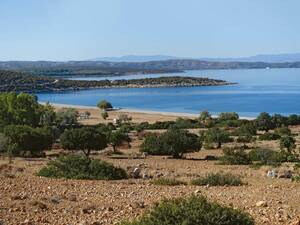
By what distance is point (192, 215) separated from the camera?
8.61 m

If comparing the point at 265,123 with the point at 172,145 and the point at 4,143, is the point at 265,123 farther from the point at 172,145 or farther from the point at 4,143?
the point at 4,143

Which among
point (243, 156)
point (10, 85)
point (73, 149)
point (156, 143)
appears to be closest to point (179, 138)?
point (156, 143)

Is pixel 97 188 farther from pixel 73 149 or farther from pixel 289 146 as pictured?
pixel 289 146

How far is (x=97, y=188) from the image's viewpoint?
16266mm

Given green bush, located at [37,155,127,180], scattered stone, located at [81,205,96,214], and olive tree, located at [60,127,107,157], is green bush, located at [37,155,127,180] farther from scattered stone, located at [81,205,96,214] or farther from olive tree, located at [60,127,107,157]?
olive tree, located at [60,127,107,157]

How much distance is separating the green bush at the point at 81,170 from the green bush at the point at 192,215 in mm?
10548

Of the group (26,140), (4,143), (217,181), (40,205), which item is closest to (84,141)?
(26,140)

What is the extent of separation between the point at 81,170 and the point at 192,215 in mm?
11841

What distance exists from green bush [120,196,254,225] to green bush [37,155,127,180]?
1055cm

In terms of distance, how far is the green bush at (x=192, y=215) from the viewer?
8547 millimetres

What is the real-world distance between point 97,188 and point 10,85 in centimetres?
17012

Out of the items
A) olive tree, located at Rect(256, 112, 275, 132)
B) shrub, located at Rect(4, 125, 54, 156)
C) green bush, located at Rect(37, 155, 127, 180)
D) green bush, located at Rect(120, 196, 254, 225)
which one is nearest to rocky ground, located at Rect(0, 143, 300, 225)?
green bush, located at Rect(37, 155, 127, 180)

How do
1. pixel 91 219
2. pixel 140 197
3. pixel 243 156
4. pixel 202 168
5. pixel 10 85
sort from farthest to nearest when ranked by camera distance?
pixel 10 85
pixel 243 156
pixel 202 168
pixel 140 197
pixel 91 219

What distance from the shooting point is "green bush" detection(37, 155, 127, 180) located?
19.4m
